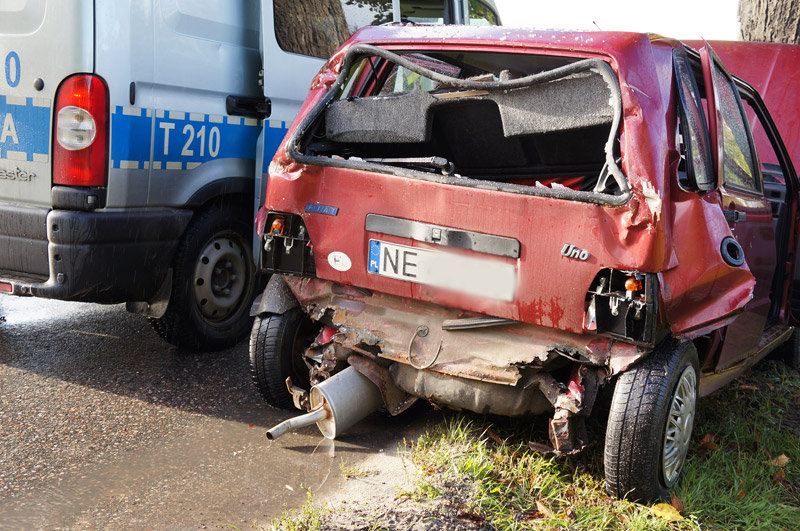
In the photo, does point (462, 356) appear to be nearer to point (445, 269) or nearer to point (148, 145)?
point (445, 269)

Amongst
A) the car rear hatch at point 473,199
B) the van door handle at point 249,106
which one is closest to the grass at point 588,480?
the car rear hatch at point 473,199

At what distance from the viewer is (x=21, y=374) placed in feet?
13.6

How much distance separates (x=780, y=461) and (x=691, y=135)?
165 centimetres

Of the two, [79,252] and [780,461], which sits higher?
[79,252]

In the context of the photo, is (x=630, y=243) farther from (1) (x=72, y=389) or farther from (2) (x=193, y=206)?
(1) (x=72, y=389)

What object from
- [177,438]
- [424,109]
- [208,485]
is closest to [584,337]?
[424,109]

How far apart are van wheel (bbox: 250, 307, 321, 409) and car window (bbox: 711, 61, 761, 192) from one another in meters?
2.05

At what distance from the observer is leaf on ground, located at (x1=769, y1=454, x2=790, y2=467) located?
143 inches

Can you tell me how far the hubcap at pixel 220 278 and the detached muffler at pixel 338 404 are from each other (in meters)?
1.34

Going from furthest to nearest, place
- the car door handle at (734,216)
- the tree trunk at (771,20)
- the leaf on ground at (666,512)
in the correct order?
the tree trunk at (771,20), the car door handle at (734,216), the leaf on ground at (666,512)

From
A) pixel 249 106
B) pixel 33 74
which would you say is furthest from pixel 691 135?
pixel 33 74

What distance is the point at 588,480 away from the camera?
126 inches

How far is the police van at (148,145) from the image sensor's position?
146 inches

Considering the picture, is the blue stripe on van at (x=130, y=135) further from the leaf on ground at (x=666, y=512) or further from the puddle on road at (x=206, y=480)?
the leaf on ground at (x=666, y=512)
